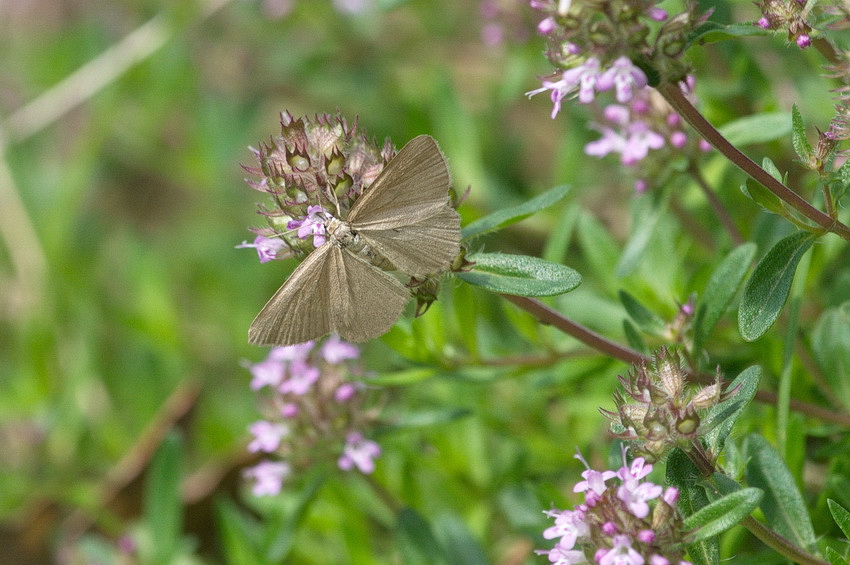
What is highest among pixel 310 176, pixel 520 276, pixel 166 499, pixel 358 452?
pixel 310 176

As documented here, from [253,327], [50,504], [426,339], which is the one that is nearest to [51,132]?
[50,504]

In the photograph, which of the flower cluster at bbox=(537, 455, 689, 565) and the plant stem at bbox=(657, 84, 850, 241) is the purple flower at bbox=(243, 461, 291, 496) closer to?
the flower cluster at bbox=(537, 455, 689, 565)

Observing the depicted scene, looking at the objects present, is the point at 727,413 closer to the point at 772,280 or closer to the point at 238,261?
the point at 772,280

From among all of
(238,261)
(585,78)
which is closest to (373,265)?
(585,78)

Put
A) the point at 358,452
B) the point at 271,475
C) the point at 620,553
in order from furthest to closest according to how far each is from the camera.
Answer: the point at 271,475
the point at 358,452
the point at 620,553

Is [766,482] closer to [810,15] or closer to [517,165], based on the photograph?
[810,15]

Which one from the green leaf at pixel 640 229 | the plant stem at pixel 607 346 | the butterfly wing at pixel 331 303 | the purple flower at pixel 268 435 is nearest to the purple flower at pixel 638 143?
the green leaf at pixel 640 229
